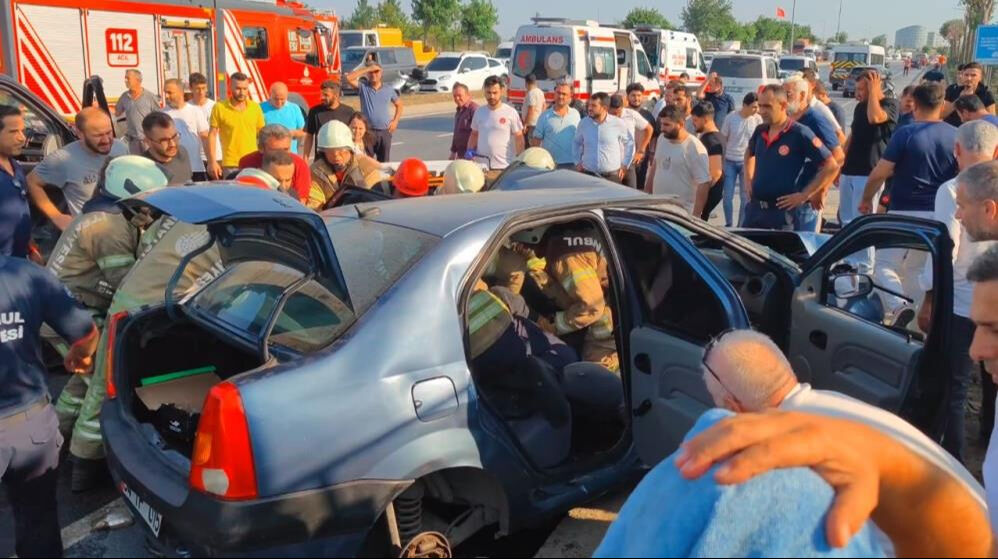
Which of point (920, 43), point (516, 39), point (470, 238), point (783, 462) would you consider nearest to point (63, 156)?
point (470, 238)

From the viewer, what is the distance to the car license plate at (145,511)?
2.67 meters

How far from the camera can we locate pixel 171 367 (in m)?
3.43

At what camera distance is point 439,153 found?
16.0 m

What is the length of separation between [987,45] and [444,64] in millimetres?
19293

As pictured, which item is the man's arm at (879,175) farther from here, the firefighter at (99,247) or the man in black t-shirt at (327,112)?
the man in black t-shirt at (327,112)

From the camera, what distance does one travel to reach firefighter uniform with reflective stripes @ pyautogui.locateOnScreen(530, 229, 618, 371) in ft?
15.0

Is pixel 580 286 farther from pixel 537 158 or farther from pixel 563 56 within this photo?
pixel 563 56

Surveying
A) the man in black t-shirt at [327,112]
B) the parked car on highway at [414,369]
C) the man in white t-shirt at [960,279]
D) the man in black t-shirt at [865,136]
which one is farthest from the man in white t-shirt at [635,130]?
the parked car on highway at [414,369]

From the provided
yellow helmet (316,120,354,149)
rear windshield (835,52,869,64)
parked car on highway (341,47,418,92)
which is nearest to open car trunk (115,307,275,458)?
yellow helmet (316,120,354,149)

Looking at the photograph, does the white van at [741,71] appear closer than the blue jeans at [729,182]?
No

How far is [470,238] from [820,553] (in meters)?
1.92

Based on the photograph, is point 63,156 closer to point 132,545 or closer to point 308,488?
point 132,545

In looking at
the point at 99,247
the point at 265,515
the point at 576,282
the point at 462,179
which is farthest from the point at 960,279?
the point at 99,247

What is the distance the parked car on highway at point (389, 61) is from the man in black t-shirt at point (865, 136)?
22.8m
